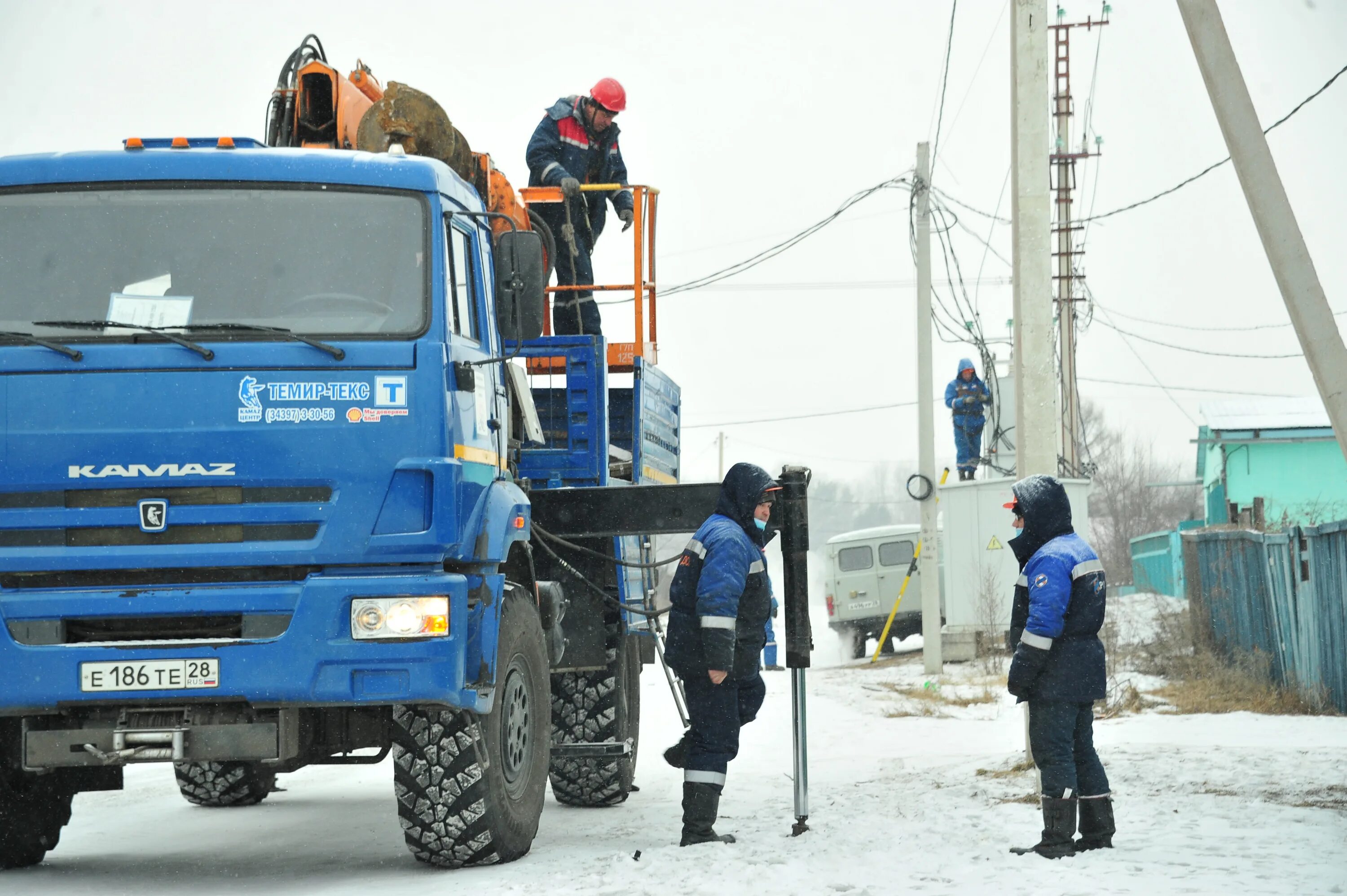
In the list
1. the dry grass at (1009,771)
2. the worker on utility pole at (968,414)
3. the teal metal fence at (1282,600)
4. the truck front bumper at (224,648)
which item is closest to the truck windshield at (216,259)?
the truck front bumper at (224,648)

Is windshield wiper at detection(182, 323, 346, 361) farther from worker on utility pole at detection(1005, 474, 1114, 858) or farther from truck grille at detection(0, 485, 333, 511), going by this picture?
worker on utility pole at detection(1005, 474, 1114, 858)

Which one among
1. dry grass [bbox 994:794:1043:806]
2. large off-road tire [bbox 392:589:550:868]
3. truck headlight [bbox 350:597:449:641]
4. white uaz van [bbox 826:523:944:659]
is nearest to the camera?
truck headlight [bbox 350:597:449:641]

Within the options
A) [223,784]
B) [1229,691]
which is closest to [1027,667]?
[223,784]

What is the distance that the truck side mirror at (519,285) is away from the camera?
22.3 ft

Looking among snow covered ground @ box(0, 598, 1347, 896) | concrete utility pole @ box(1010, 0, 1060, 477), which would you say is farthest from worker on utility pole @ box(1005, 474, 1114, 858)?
concrete utility pole @ box(1010, 0, 1060, 477)

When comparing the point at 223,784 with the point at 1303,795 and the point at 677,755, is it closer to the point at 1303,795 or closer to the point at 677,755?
the point at 677,755

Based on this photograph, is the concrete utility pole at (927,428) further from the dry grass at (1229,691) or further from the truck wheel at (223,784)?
the truck wheel at (223,784)

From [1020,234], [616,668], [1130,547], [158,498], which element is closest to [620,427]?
[616,668]

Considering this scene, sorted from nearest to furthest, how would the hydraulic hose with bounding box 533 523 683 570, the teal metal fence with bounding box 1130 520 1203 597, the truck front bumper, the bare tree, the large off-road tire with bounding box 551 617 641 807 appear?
the truck front bumper
the hydraulic hose with bounding box 533 523 683 570
the large off-road tire with bounding box 551 617 641 807
the teal metal fence with bounding box 1130 520 1203 597
the bare tree

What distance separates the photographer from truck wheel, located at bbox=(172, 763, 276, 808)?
30.7ft

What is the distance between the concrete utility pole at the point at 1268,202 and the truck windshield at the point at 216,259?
12.4 ft

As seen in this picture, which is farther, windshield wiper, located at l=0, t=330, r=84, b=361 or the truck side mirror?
the truck side mirror

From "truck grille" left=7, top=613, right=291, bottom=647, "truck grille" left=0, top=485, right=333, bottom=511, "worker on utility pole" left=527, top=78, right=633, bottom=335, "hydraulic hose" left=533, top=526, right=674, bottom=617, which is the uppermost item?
"worker on utility pole" left=527, top=78, right=633, bottom=335

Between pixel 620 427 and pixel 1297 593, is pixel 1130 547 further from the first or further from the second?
pixel 620 427
